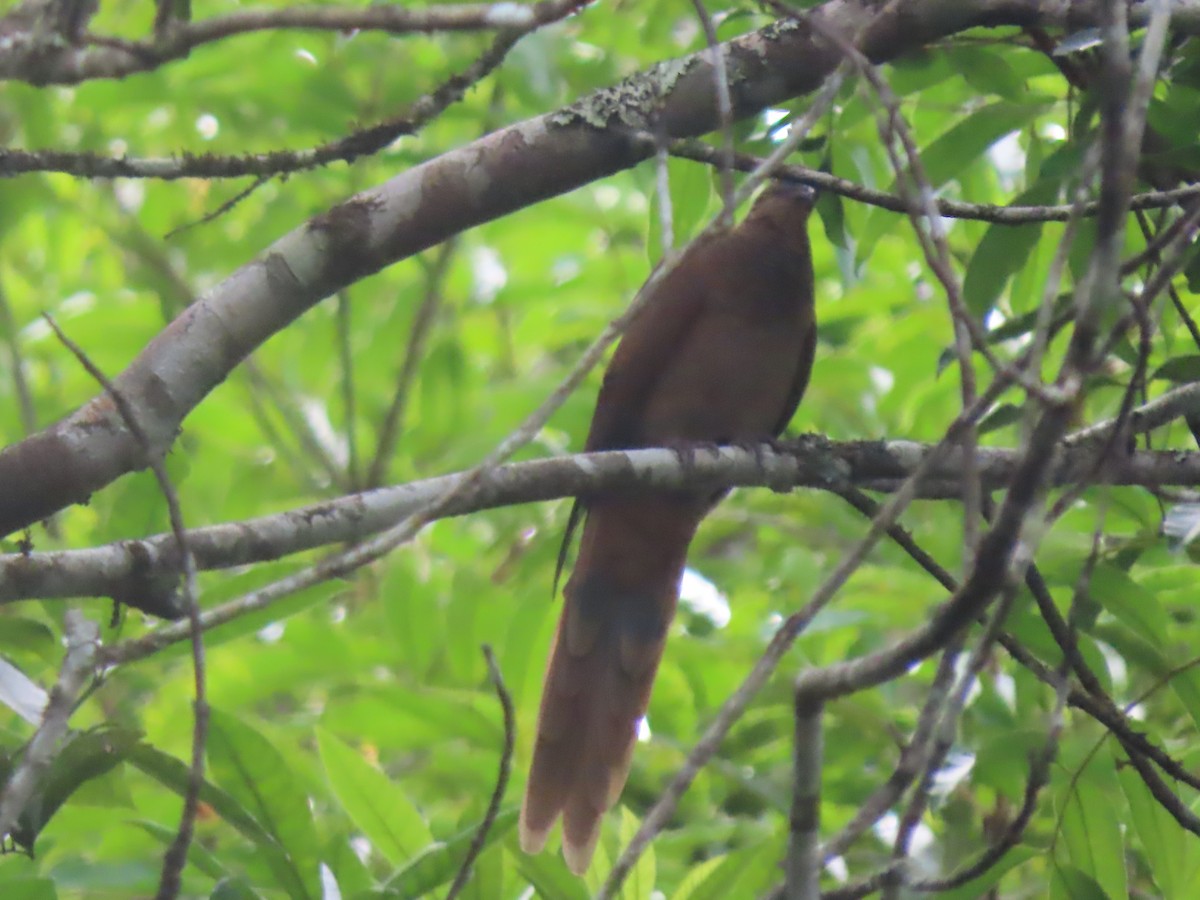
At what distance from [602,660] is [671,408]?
0.85 metres

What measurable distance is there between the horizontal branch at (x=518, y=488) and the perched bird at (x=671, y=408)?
867 mm

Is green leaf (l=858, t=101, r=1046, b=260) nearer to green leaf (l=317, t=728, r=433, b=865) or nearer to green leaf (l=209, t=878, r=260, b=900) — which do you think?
green leaf (l=317, t=728, r=433, b=865)

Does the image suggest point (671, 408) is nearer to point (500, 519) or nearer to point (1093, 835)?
point (500, 519)

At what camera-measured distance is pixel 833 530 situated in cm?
509

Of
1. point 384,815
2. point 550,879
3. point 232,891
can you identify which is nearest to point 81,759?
point 232,891

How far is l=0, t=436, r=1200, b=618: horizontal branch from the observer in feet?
8.04

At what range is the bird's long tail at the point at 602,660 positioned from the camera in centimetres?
364

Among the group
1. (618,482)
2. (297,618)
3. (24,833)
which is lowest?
(24,833)

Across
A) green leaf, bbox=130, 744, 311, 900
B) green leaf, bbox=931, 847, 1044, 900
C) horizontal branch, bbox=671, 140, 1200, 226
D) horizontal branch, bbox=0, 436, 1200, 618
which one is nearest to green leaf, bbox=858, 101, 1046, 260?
horizontal branch, bbox=671, 140, 1200, 226

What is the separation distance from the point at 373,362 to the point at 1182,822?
12.1 ft

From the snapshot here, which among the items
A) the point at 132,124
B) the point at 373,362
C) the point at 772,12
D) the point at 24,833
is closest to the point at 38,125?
the point at 132,124

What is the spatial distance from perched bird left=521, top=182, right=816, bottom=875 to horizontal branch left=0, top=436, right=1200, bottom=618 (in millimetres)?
867

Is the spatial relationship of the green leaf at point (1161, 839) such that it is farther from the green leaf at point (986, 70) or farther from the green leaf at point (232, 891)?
the green leaf at point (232, 891)

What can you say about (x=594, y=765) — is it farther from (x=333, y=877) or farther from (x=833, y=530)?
(x=833, y=530)
